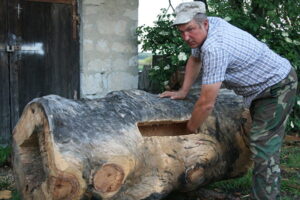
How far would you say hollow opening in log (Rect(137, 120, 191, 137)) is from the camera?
300 cm

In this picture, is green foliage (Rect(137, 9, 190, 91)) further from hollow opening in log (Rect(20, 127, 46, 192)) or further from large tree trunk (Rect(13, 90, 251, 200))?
hollow opening in log (Rect(20, 127, 46, 192))

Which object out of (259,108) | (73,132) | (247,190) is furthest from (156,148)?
(247,190)

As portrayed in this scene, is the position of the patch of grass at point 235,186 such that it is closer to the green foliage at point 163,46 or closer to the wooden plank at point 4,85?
the green foliage at point 163,46

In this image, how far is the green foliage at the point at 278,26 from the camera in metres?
5.98

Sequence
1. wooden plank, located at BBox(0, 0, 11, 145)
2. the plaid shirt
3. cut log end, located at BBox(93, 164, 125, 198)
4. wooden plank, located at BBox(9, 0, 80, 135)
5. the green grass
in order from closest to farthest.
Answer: cut log end, located at BBox(93, 164, 125, 198)
the plaid shirt
the green grass
wooden plank, located at BBox(0, 0, 11, 145)
wooden plank, located at BBox(9, 0, 80, 135)

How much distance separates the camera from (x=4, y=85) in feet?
16.6

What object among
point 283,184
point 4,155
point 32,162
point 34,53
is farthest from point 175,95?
point 34,53

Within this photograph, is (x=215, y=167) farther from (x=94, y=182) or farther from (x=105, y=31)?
(x=105, y=31)

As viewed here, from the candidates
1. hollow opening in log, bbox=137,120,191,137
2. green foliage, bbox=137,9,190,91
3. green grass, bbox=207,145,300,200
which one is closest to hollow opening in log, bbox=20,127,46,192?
hollow opening in log, bbox=137,120,191,137

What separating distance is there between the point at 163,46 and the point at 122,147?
11.5ft

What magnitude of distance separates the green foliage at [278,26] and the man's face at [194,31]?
3.16 metres

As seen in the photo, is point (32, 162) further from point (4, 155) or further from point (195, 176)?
point (4, 155)

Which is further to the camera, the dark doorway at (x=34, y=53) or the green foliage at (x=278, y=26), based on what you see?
the green foliage at (x=278, y=26)

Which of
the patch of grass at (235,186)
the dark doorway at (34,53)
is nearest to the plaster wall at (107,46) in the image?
the dark doorway at (34,53)
